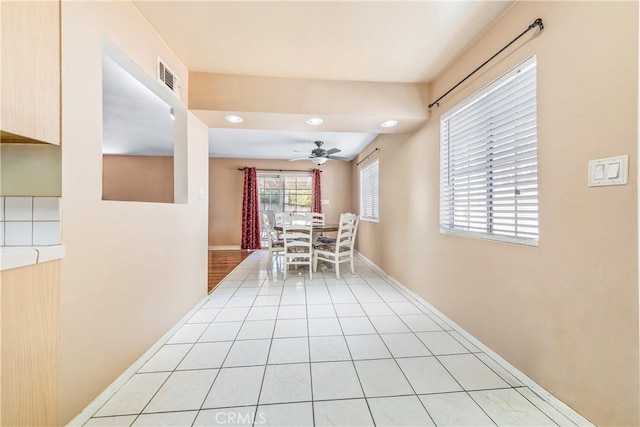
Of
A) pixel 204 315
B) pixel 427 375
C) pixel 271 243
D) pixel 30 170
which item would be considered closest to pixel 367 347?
pixel 427 375

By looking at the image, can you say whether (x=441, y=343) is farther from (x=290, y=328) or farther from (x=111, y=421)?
(x=111, y=421)

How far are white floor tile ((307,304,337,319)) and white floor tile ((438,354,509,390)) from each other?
1.00 meters

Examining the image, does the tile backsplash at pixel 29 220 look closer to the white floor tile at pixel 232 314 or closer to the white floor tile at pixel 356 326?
the white floor tile at pixel 232 314

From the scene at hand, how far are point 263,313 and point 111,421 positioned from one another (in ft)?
4.10

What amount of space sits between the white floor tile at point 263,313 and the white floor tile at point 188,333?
0.40 meters

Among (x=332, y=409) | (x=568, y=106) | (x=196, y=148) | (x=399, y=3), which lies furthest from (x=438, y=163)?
(x=196, y=148)

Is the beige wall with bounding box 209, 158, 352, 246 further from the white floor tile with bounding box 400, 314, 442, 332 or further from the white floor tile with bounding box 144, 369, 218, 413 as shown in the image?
the white floor tile with bounding box 144, 369, 218, 413

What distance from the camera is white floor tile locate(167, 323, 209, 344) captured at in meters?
1.82

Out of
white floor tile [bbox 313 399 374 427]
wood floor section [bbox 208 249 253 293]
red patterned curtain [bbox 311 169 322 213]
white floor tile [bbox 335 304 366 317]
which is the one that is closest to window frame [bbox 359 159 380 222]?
red patterned curtain [bbox 311 169 322 213]

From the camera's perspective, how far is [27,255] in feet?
3.00

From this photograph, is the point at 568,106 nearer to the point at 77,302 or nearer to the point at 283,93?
the point at 283,93

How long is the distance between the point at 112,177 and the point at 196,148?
5403 millimetres

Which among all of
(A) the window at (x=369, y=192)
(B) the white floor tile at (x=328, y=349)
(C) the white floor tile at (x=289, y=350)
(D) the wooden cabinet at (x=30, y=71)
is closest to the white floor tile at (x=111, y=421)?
(C) the white floor tile at (x=289, y=350)

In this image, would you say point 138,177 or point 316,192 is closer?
point 138,177
